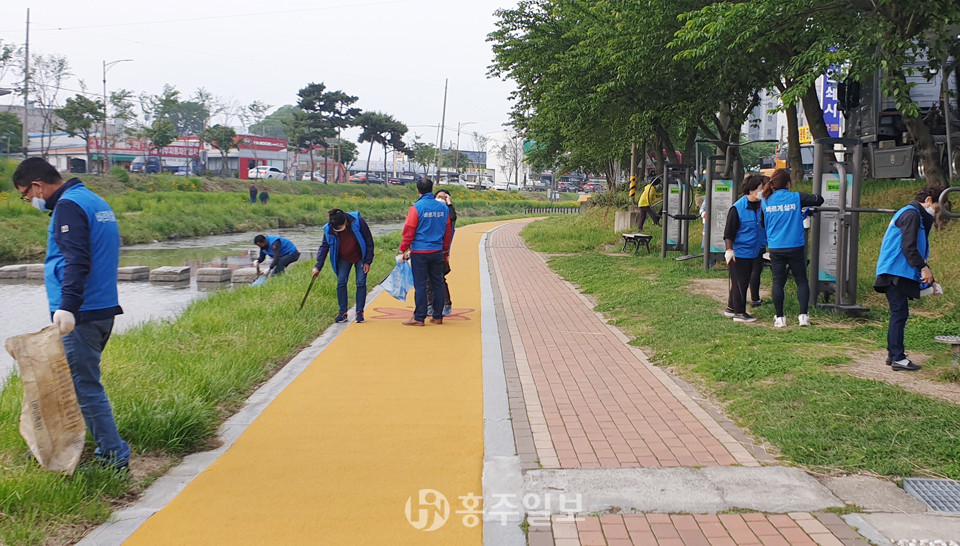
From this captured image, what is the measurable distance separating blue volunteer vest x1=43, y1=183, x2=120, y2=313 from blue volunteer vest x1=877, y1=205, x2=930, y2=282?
20.4 feet

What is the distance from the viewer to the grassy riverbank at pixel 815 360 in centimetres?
544

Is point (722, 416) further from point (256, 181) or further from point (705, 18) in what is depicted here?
point (256, 181)

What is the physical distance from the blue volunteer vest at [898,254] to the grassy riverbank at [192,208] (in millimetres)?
25020

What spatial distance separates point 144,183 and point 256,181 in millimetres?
12952

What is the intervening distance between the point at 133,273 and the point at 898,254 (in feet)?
58.1

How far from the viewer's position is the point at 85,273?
4.88 meters

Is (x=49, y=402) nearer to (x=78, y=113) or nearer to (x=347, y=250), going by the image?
(x=347, y=250)

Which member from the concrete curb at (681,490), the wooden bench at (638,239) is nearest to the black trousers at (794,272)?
the concrete curb at (681,490)

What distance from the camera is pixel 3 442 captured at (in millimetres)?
5484

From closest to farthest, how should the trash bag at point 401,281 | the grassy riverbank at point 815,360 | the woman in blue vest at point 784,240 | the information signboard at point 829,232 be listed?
the grassy riverbank at point 815,360 → the woman in blue vest at point 784,240 → the information signboard at point 829,232 → the trash bag at point 401,281

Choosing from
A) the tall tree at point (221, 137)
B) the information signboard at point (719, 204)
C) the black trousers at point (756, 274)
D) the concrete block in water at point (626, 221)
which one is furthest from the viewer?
the tall tree at point (221, 137)

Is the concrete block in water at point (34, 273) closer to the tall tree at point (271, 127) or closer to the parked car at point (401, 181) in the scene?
the parked car at point (401, 181)

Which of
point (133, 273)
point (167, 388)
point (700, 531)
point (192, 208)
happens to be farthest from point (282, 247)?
point (192, 208)
